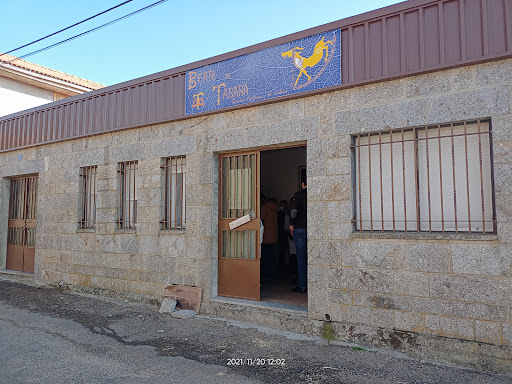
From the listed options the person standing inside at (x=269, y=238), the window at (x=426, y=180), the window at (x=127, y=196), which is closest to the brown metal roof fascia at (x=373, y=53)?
the window at (x=426, y=180)

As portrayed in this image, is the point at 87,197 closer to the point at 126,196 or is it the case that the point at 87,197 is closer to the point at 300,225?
the point at 126,196

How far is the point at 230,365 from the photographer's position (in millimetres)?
4270

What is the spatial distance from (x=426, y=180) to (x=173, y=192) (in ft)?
14.0

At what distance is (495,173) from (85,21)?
8065mm

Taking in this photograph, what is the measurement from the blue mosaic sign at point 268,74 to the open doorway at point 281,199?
253cm

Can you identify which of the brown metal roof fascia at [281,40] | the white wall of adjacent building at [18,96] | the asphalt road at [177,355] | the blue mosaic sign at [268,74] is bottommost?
the asphalt road at [177,355]

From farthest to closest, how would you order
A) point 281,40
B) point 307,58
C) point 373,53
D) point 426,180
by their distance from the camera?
point 281,40, point 307,58, point 373,53, point 426,180

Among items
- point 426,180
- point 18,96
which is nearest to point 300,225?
point 426,180

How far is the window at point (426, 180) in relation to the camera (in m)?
4.39

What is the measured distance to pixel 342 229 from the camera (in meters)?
5.08

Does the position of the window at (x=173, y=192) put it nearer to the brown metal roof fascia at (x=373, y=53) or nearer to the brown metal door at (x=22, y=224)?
the brown metal roof fascia at (x=373, y=53)

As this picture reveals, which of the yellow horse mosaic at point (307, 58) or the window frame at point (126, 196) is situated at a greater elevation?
the yellow horse mosaic at point (307, 58)

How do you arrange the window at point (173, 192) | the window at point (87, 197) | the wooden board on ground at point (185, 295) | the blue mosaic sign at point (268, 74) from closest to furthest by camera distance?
1. the blue mosaic sign at point (268, 74)
2. the wooden board on ground at point (185, 295)
3. the window at point (173, 192)
4. the window at point (87, 197)

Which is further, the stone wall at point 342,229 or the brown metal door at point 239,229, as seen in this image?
the brown metal door at point 239,229
